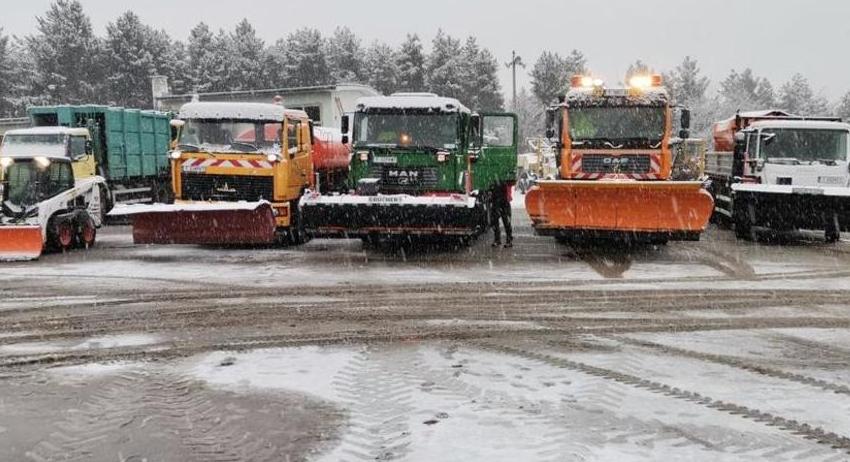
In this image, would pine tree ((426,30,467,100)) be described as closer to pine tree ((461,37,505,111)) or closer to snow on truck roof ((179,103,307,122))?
pine tree ((461,37,505,111))

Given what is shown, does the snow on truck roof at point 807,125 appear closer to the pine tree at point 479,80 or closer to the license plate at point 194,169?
the license plate at point 194,169

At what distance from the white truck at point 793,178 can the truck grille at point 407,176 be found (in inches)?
234

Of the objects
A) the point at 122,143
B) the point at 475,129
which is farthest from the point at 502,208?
the point at 122,143

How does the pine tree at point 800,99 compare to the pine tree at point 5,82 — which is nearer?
the pine tree at point 5,82

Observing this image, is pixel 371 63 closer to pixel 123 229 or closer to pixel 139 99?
pixel 139 99

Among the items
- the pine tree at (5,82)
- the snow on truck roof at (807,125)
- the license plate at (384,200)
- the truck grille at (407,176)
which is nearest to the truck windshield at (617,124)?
Answer: the truck grille at (407,176)

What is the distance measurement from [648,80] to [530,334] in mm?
8036

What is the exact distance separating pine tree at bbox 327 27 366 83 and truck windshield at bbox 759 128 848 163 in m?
59.1

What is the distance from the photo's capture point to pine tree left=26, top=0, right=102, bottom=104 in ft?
209

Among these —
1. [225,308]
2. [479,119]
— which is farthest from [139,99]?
[225,308]

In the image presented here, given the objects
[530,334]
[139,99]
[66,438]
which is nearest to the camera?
[66,438]

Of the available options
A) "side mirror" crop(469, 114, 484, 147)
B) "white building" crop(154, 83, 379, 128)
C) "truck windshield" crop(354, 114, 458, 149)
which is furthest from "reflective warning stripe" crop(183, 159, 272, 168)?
"white building" crop(154, 83, 379, 128)

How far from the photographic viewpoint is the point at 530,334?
7.41 m

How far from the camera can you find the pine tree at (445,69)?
7044 centimetres
